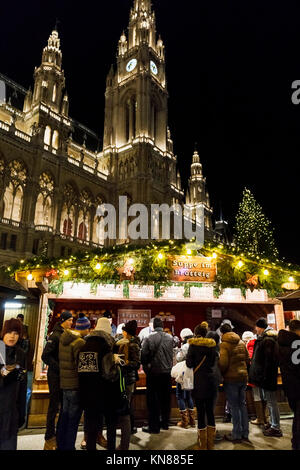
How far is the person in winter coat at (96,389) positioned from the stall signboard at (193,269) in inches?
157

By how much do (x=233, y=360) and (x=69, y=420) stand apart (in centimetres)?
289

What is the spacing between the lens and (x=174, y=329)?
467 inches

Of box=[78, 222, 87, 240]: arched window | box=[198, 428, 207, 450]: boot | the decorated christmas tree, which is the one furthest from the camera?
box=[78, 222, 87, 240]: arched window

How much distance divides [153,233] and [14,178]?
61.7 feet

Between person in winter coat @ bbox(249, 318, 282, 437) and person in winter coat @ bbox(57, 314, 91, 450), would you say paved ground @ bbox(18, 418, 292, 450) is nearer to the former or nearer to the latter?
person in winter coat @ bbox(249, 318, 282, 437)

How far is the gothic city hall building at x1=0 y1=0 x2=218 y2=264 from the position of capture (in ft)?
100

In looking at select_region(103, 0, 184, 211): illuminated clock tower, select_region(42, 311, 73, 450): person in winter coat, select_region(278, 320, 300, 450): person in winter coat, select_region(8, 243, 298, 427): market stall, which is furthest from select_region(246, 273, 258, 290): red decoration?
select_region(103, 0, 184, 211): illuminated clock tower

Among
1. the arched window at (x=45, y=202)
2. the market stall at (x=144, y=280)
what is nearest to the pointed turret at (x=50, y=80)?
the arched window at (x=45, y=202)

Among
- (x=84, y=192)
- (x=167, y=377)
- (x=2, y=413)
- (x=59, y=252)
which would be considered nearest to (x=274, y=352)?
(x=167, y=377)

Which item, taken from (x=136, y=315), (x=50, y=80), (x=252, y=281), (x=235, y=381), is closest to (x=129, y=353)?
(x=235, y=381)

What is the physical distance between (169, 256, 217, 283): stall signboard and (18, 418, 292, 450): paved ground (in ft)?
11.0

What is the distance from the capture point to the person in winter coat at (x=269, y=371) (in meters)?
5.35

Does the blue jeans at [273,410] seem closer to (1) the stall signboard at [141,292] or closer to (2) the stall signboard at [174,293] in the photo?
(2) the stall signboard at [174,293]

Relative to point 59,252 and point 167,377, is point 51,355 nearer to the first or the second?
point 167,377
